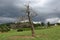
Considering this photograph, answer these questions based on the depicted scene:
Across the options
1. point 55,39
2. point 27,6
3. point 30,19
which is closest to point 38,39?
point 55,39

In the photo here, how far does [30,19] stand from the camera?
34812 mm

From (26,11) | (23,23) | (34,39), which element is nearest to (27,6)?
(26,11)

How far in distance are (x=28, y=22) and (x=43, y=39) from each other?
598 cm

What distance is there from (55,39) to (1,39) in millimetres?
9908

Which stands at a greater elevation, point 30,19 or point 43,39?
point 30,19

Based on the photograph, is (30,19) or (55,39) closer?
(55,39)

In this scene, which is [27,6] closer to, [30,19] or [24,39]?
[30,19]

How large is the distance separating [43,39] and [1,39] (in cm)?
783

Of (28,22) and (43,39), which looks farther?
(28,22)

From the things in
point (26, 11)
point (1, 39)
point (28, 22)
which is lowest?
point (1, 39)

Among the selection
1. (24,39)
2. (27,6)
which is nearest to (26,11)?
(27,6)

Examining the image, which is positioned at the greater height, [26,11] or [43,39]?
[26,11]

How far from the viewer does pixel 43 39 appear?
3106 cm

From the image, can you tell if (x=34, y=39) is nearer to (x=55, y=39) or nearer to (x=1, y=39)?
(x=55, y=39)
